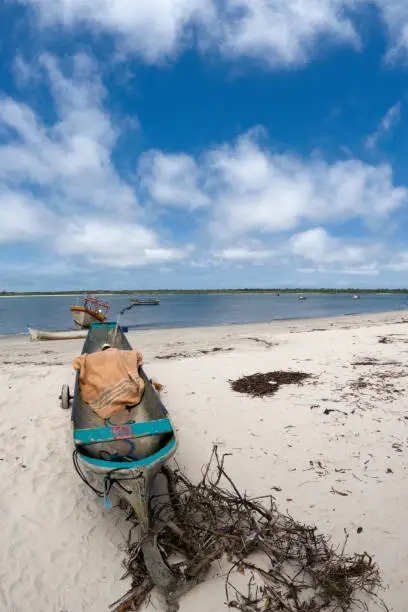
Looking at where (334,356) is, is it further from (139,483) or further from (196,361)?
(139,483)

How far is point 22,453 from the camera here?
249 inches

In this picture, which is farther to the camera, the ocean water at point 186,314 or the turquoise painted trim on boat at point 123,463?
the ocean water at point 186,314

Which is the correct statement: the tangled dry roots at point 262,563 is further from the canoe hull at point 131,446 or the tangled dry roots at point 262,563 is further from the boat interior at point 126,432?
the boat interior at point 126,432

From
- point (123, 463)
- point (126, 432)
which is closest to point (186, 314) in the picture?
point (126, 432)

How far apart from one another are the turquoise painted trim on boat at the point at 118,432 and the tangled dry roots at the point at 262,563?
91 centimetres

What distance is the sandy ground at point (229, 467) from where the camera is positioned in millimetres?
3816

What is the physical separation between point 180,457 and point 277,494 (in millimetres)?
1900

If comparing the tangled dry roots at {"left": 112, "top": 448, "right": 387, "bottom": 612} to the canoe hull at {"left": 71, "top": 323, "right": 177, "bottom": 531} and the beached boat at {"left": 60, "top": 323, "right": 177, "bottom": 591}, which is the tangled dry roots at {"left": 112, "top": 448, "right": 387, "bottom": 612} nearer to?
the beached boat at {"left": 60, "top": 323, "right": 177, "bottom": 591}

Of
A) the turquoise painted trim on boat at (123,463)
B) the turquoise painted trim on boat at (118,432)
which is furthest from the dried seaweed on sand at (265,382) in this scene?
the turquoise painted trim on boat at (123,463)

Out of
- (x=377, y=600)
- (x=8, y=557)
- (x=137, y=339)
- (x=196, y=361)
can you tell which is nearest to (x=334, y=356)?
(x=196, y=361)

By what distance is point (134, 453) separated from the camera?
518cm

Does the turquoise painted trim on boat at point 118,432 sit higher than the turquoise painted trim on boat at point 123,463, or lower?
higher

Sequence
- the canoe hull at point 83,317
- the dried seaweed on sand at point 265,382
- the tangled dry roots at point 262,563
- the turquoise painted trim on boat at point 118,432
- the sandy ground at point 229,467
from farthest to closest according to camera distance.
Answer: the canoe hull at point 83,317 < the dried seaweed on sand at point 265,382 < the turquoise painted trim on boat at point 118,432 < the sandy ground at point 229,467 < the tangled dry roots at point 262,563

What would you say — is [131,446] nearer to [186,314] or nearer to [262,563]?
[262,563]
